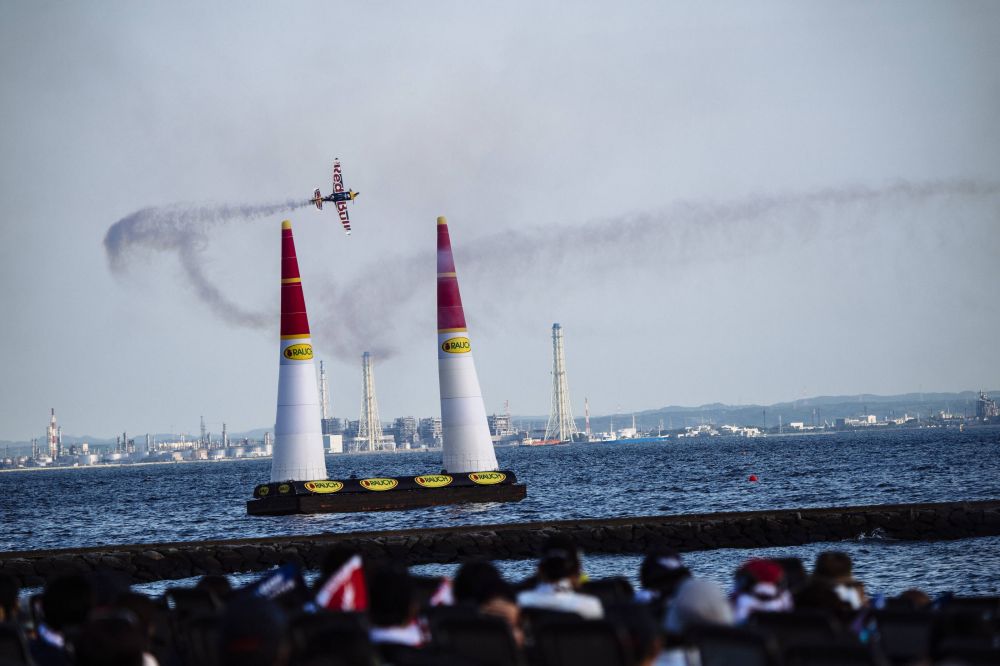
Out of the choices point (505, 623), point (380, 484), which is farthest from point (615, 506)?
point (505, 623)

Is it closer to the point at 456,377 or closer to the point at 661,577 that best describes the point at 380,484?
the point at 456,377

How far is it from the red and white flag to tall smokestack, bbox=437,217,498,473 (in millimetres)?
44458

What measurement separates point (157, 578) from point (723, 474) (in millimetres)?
77852

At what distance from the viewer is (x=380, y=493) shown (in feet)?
186

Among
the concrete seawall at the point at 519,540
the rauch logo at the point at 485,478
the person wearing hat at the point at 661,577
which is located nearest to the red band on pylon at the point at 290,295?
the rauch logo at the point at 485,478

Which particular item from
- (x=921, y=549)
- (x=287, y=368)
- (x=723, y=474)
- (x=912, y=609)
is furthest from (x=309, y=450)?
(x=723, y=474)

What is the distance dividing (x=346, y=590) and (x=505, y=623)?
125cm

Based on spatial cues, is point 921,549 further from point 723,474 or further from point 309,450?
point 723,474

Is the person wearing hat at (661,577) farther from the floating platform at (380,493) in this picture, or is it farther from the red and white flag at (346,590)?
the floating platform at (380,493)

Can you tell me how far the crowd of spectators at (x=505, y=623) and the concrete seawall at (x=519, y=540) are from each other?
2175 cm

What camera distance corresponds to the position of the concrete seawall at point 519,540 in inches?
1374

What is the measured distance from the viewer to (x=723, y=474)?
108 m

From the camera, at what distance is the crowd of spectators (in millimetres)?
7477

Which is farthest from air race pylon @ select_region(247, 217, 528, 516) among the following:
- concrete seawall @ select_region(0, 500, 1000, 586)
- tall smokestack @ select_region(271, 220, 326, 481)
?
concrete seawall @ select_region(0, 500, 1000, 586)
